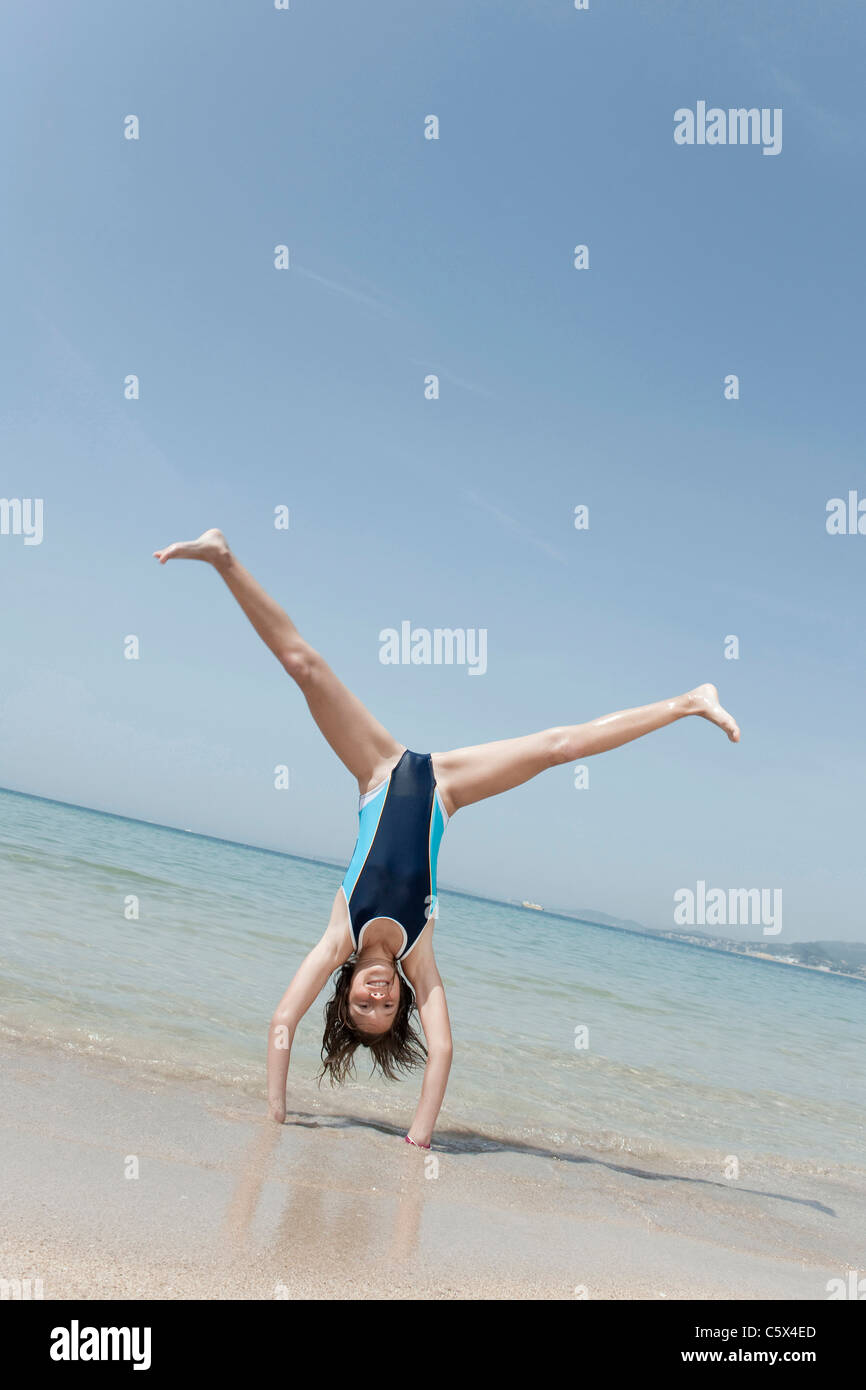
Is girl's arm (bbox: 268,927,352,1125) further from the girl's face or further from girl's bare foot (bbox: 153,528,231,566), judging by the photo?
girl's bare foot (bbox: 153,528,231,566)

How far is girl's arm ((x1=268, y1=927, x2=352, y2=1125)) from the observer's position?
470 cm

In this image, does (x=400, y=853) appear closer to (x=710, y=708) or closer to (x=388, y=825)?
(x=388, y=825)

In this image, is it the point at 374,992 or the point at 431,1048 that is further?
the point at 374,992

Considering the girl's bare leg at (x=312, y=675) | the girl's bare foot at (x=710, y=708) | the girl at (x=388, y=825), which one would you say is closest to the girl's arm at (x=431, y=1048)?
the girl at (x=388, y=825)

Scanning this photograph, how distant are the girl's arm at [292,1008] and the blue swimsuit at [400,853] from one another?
148 millimetres

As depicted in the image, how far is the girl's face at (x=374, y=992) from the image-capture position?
17.3 feet

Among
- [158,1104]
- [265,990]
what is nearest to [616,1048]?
[265,990]

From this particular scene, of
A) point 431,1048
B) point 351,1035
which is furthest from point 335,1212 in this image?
Result: point 351,1035

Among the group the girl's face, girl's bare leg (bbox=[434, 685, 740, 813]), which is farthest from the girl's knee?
the girl's face

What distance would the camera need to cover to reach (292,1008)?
4.94 metres

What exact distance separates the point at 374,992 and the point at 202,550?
2677 millimetres
